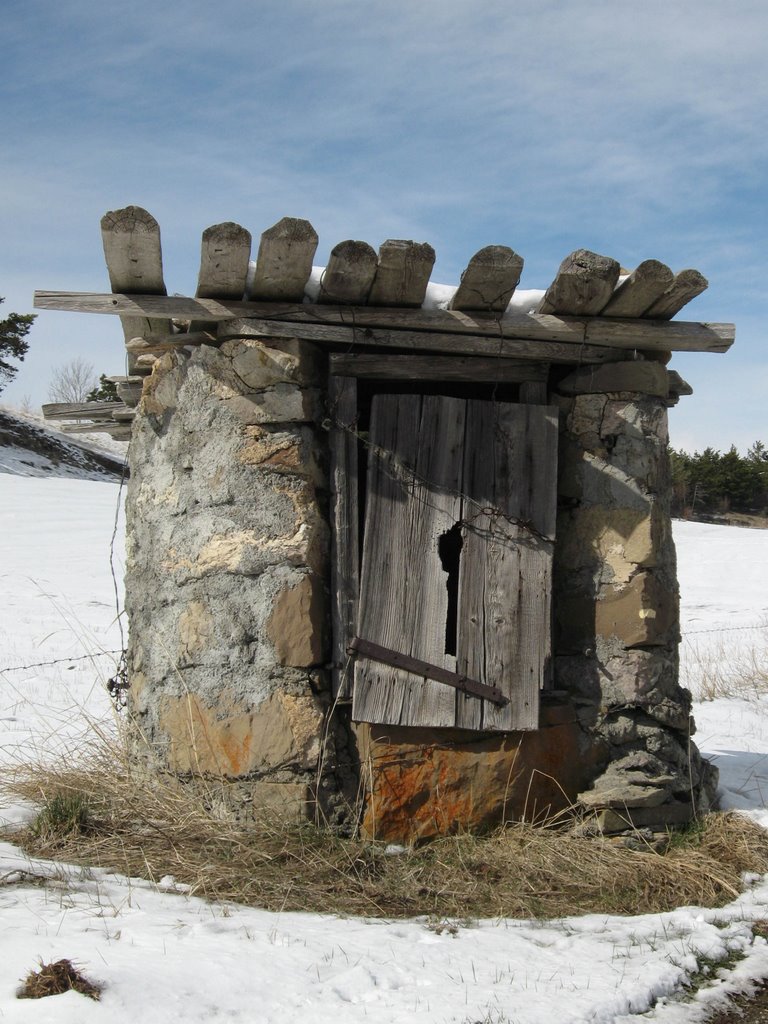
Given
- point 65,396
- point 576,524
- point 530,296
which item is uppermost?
point 65,396

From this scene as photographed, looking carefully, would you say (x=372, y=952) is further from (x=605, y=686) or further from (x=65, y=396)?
(x=65, y=396)

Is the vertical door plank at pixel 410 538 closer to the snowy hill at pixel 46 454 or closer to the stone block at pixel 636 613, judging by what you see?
the stone block at pixel 636 613

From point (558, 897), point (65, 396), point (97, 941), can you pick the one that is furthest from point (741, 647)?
point (65, 396)

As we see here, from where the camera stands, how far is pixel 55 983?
8.55 feet

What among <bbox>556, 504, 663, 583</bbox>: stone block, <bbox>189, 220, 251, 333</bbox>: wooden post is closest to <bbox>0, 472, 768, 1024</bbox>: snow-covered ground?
<bbox>556, 504, 663, 583</bbox>: stone block

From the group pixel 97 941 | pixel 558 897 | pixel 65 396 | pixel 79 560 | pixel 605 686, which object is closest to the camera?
pixel 97 941

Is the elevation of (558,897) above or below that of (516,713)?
below

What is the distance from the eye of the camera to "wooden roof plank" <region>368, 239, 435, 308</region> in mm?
4055

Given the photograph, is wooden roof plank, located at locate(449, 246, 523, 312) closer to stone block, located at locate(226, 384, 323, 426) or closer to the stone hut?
the stone hut

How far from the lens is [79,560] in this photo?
13.4 meters

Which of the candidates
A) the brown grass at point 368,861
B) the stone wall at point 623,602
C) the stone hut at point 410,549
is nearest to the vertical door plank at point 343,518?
the stone hut at point 410,549

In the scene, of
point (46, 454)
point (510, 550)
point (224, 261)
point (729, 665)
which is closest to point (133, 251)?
point (224, 261)

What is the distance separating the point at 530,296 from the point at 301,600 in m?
1.74

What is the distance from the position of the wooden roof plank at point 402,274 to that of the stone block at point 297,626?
1.27m
